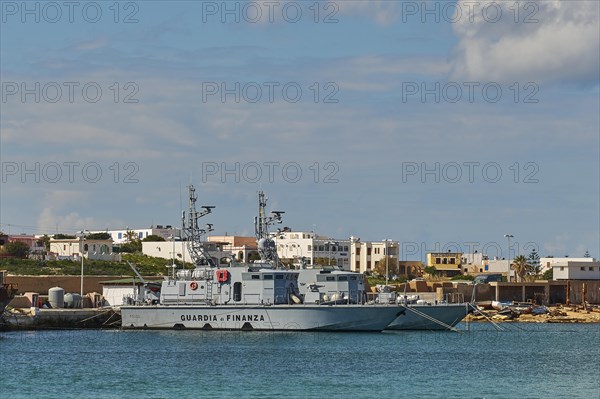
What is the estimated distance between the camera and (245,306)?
72.2 metres

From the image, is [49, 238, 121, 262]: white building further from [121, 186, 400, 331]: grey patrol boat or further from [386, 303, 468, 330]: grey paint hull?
[386, 303, 468, 330]: grey paint hull

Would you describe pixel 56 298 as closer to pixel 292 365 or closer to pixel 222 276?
pixel 222 276

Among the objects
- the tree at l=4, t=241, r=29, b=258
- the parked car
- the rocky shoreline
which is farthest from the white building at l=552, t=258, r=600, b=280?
the tree at l=4, t=241, r=29, b=258

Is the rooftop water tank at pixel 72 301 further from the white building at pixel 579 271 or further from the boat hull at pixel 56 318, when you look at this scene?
the white building at pixel 579 271

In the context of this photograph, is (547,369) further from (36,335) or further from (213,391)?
(36,335)

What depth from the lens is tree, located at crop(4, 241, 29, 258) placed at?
119525 mm

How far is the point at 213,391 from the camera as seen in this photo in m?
43.8

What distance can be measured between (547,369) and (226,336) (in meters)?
22.8

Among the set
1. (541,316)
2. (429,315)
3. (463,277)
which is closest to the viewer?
(429,315)

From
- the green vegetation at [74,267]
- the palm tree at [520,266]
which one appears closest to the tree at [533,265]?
the palm tree at [520,266]

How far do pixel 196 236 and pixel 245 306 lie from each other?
7.34m

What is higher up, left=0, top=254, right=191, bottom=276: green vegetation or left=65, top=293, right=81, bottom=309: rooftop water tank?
left=0, top=254, right=191, bottom=276: green vegetation

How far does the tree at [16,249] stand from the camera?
11953 cm

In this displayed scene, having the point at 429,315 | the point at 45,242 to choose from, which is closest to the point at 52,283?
the point at 429,315
